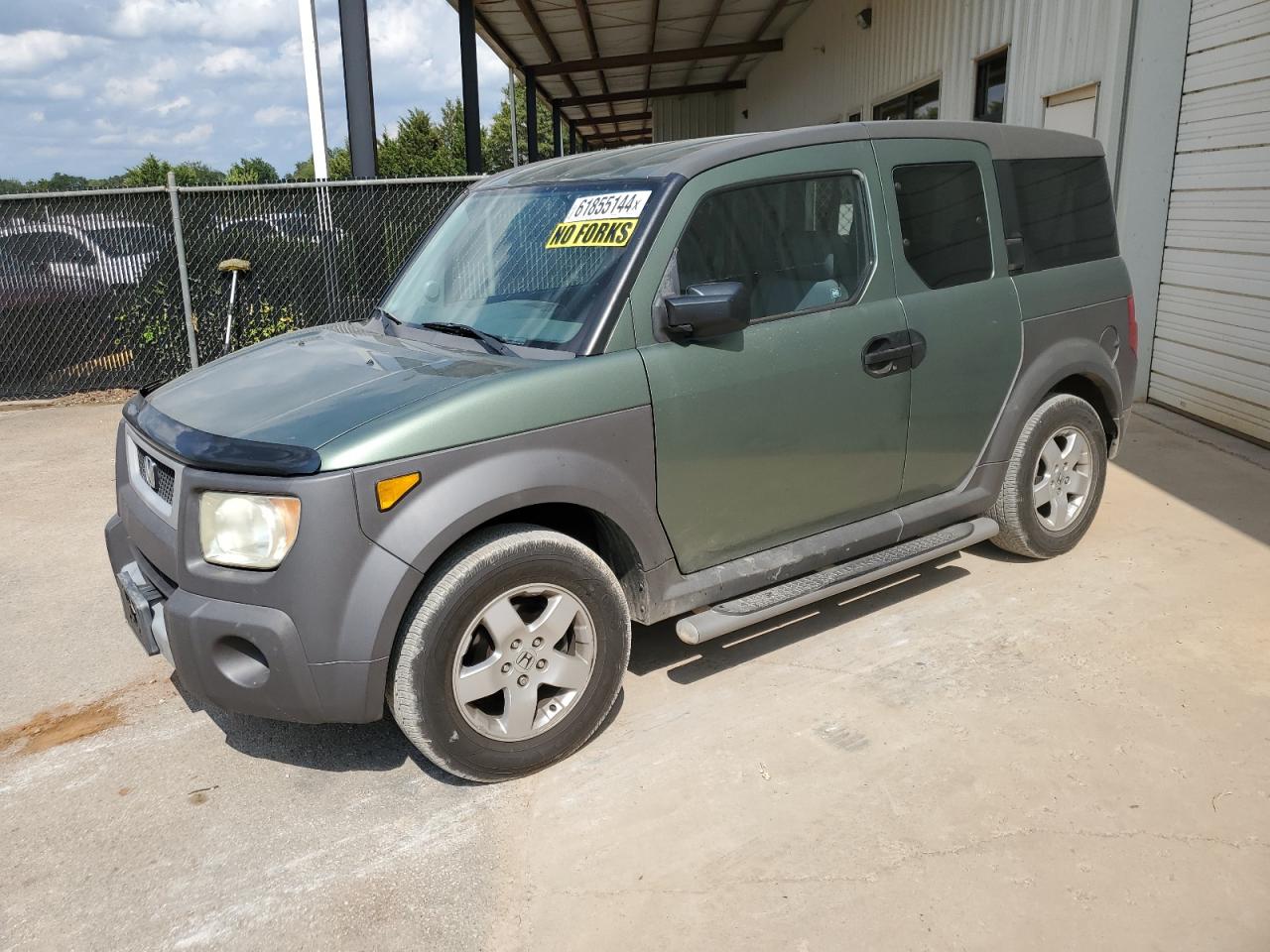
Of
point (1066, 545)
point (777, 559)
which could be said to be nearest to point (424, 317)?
point (777, 559)

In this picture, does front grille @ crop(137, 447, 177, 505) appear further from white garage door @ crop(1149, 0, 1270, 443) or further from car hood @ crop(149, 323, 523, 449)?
white garage door @ crop(1149, 0, 1270, 443)

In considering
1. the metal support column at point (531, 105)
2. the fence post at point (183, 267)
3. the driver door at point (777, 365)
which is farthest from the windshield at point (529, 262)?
the metal support column at point (531, 105)

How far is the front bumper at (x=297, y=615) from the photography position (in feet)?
9.02

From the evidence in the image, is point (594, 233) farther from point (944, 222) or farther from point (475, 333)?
point (944, 222)

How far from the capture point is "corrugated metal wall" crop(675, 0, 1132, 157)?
775 cm

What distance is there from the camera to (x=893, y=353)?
151 inches

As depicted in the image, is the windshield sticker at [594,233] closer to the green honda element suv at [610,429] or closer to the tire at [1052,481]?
the green honda element suv at [610,429]

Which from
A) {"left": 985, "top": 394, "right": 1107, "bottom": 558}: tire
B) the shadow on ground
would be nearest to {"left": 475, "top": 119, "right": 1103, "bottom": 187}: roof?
{"left": 985, "top": 394, "right": 1107, "bottom": 558}: tire

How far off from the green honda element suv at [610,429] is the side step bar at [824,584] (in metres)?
0.01

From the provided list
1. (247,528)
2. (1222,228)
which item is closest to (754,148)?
(247,528)

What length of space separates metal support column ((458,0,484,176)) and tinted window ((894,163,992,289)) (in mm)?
11422

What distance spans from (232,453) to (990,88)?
954cm

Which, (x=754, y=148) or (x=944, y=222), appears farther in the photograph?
(x=944, y=222)

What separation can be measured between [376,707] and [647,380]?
1329mm
